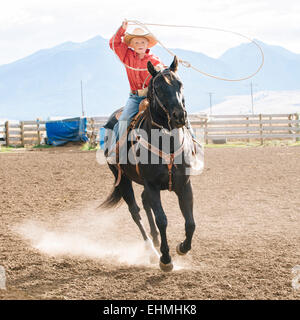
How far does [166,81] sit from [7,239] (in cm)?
353

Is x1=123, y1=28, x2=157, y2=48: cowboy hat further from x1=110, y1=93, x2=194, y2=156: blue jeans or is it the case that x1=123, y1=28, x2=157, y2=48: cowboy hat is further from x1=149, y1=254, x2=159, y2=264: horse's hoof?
x1=149, y1=254, x2=159, y2=264: horse's hoof

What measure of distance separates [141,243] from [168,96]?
104 inches

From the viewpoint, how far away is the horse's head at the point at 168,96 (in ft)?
13.1

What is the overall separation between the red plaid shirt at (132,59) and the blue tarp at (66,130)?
16.5 m

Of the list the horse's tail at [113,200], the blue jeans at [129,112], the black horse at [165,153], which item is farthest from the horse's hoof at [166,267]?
the horse's tail at [113,200]

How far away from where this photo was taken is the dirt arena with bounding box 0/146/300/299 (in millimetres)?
4129

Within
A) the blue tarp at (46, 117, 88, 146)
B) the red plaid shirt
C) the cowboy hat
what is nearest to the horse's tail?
the red plaid shirt

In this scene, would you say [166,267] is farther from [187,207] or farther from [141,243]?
[141,243]

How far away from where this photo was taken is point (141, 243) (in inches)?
239

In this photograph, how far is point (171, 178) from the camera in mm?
4574

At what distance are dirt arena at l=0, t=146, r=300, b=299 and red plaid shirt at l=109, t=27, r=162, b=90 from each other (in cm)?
214

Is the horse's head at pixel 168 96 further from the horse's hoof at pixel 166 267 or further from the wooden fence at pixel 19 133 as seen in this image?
the wooden fence at pixel 19 133

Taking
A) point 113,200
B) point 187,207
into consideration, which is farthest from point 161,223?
point 113,200
